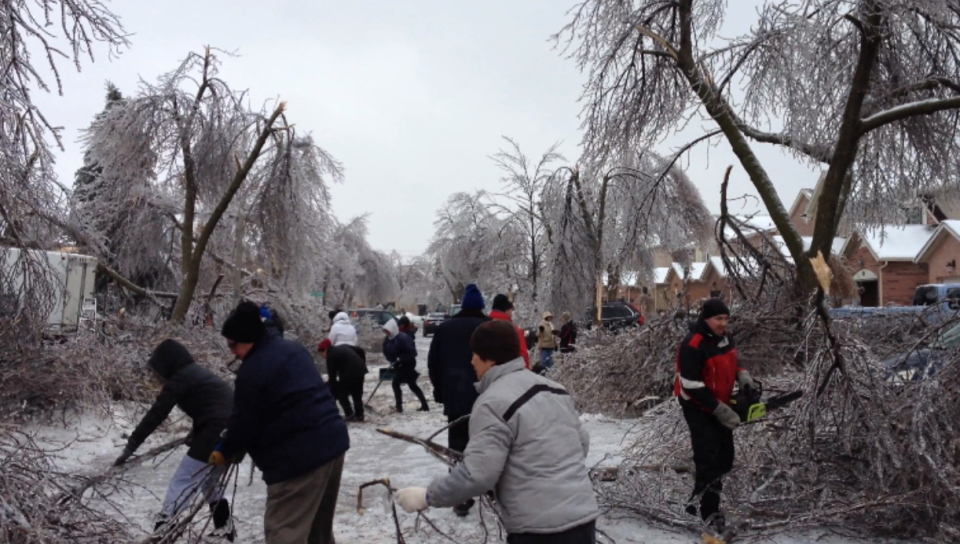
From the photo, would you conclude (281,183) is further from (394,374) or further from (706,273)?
(706,273)

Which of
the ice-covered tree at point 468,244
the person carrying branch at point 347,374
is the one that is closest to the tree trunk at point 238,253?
the person carrying branch at point 347,374

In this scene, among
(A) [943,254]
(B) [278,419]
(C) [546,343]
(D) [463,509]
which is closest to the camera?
(B) [278,419]

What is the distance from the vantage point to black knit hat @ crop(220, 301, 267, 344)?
3.96 m

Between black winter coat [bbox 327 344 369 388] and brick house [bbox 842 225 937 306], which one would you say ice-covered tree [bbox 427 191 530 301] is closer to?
brick house [bbox 842 225 937 306]

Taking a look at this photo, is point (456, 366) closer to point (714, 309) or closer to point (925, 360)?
point (714, 309)

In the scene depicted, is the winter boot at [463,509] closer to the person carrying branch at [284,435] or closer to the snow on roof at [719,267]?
the person carrying branch at [284,435]

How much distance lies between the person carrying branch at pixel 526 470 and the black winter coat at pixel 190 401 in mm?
2805

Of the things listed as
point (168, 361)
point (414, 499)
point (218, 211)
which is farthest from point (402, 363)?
point (414, 499)

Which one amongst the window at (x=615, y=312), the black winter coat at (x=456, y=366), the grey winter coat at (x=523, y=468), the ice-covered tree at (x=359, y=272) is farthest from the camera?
the ice-covered tree at (x=359, y=272)

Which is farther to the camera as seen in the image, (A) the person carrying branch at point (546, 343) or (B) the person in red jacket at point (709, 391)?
(A) the person carrying branch at point (546, 343)

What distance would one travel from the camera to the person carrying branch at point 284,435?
378 centimetres

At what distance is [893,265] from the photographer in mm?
32562

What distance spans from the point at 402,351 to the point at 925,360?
8.23m

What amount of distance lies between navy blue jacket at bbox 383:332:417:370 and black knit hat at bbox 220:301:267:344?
8714 millimetres
